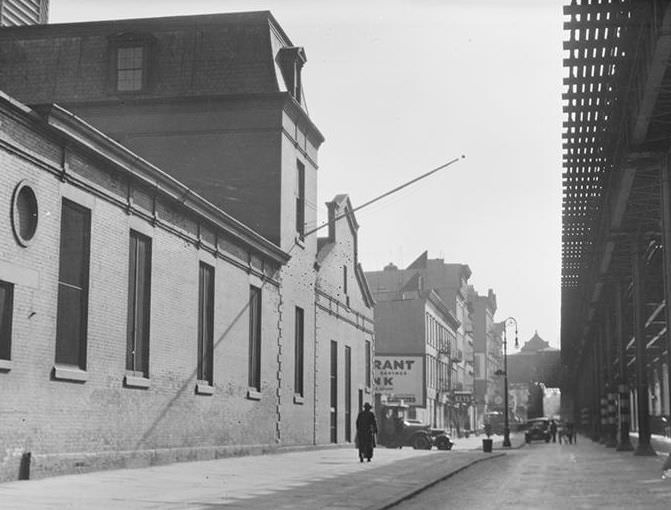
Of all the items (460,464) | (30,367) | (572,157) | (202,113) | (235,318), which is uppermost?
(202,113)

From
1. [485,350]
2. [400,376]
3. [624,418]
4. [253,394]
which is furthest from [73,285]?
[485,350]

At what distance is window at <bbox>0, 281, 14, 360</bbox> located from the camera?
1594 centimetres

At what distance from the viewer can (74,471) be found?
18.1m

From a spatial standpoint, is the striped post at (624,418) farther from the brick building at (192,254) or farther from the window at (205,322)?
the window at (205,322)

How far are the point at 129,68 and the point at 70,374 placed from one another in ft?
63.5

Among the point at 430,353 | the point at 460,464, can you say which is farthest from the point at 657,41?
the point at 430,353

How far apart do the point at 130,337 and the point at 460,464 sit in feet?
33.0

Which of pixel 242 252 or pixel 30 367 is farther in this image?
pixel 242 252

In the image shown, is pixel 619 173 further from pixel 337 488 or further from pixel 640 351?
pixel 337 488

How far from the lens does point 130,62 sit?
115ft

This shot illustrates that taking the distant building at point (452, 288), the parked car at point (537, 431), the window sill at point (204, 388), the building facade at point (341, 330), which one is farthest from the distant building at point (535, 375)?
the window sill at point (204, 388)

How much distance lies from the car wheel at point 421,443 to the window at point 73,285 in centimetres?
2834

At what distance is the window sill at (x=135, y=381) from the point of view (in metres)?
20.7

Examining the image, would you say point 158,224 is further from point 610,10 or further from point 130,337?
point 610,10
